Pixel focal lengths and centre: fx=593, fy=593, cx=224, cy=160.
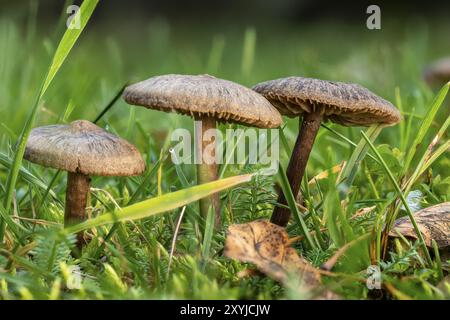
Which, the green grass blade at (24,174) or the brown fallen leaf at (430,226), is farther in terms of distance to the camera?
the green grass blade at (24,174)

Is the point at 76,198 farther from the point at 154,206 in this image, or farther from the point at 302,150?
the point at 302,150

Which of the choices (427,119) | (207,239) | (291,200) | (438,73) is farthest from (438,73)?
(207,239)

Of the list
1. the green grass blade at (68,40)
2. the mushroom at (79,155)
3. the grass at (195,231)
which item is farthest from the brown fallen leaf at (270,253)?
the green grass blade at (68,40)

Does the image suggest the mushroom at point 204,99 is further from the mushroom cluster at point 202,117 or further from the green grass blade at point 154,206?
the green grass blade at point 154,206

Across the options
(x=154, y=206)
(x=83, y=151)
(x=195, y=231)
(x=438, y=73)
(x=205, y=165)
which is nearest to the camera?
(x=154, y=206)
